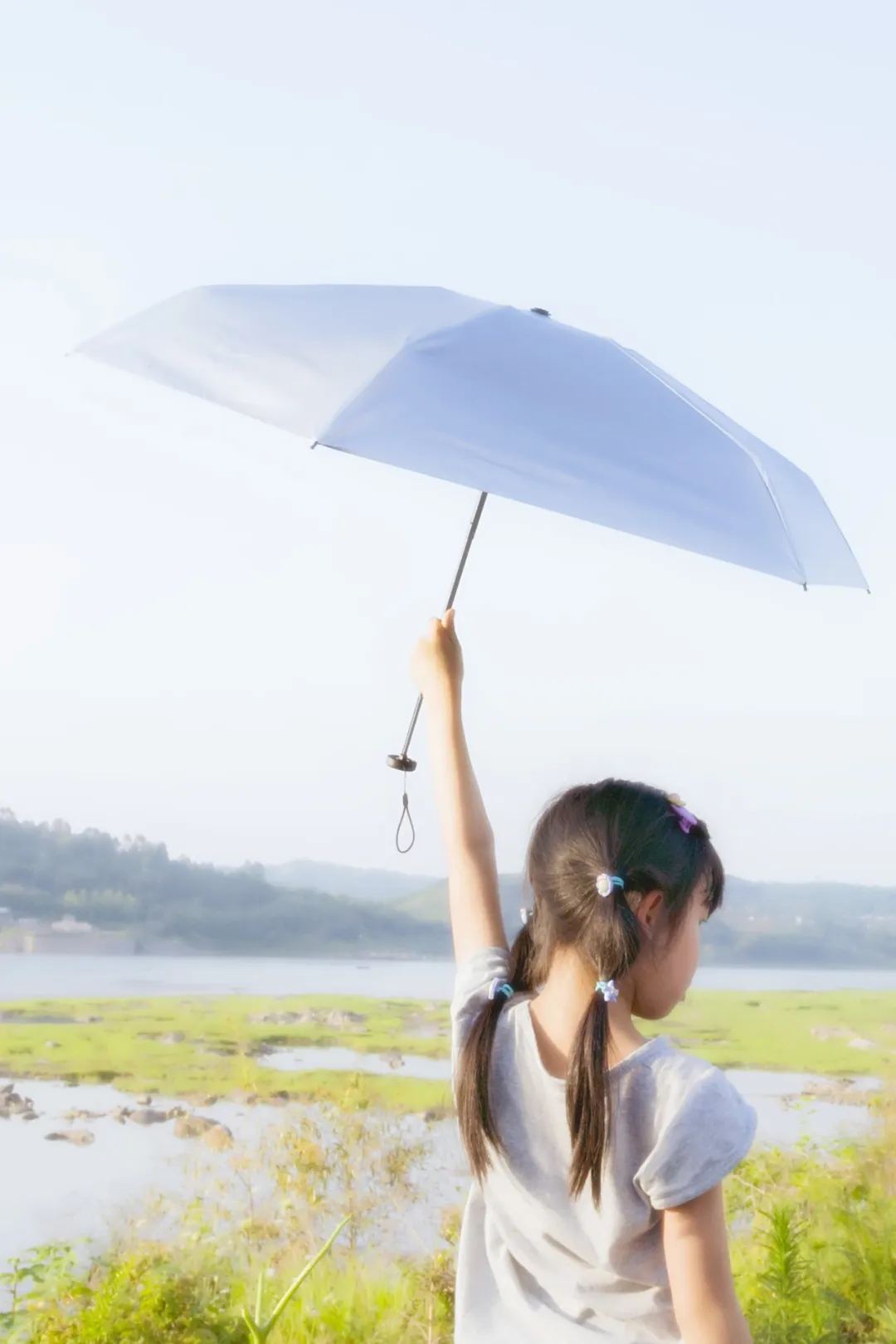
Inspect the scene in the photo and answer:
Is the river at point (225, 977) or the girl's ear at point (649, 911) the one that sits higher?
the girl's ear at point (649, 911)

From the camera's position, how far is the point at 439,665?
5.21ft

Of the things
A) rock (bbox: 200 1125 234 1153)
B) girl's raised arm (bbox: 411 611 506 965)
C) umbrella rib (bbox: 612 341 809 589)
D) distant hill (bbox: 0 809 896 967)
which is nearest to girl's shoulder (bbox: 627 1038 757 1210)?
girl's raised arm (bbox: 411 611 506 965)

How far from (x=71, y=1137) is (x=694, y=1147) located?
1827 mm

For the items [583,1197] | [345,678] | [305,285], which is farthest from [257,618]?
[583,1197]

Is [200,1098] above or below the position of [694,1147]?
below

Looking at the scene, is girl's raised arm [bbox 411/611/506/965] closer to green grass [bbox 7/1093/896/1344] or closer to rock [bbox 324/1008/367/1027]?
green grass [bbox 7/1093/896/1344]

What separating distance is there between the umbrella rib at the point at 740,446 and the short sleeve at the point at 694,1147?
2.32 feet

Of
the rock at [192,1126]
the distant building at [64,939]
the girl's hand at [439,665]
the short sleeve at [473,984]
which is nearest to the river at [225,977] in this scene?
the distant building at [64,939]

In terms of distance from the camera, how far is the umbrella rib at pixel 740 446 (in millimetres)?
1663

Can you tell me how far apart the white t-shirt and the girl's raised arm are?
13 cm

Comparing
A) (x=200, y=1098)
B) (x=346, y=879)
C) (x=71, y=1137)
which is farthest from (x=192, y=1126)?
(x=346, y=879)

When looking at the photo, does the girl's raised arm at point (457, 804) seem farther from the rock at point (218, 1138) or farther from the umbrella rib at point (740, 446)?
the rock at point (218, 1138)

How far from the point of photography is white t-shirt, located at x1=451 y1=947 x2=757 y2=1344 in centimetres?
114

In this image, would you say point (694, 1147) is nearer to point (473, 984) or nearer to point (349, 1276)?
point (473, 984)
